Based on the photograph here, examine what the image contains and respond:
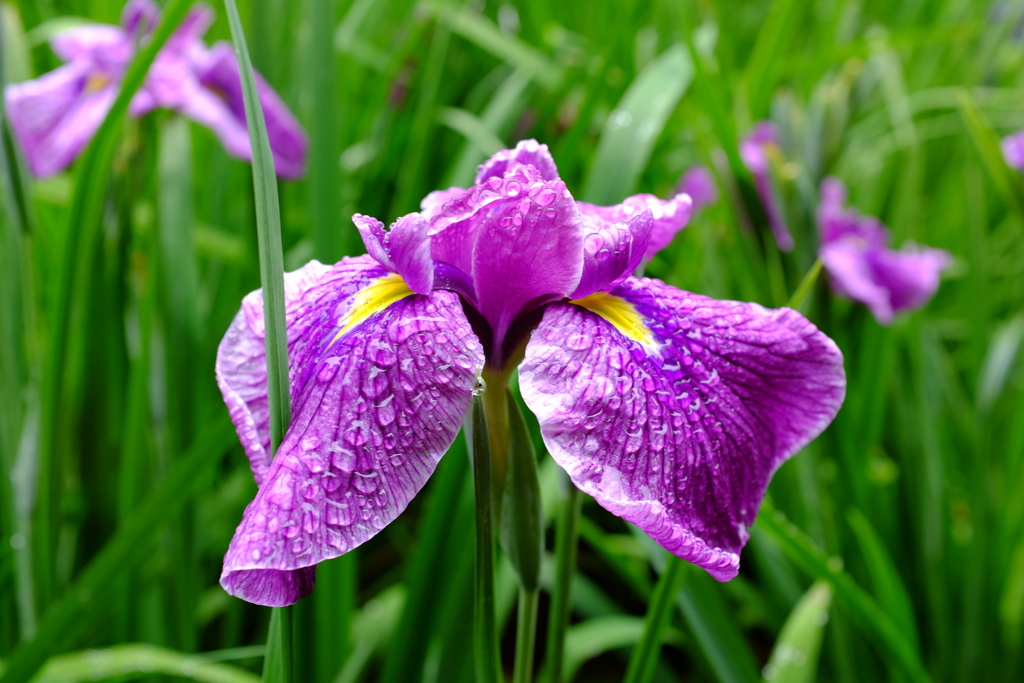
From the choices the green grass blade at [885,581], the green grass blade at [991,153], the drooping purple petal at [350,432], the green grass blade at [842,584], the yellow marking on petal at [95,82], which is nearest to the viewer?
the drooping purple petal at [350,432]

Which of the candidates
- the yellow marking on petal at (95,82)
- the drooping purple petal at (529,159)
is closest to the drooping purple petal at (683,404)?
the drooping purple petal at (529,159)

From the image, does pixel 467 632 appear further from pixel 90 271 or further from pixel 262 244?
pixel 90 271

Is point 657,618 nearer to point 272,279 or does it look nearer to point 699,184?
point 272,279

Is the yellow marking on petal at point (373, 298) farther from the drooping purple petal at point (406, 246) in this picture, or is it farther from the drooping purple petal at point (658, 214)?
the drooping purple petal at point (658, 214)

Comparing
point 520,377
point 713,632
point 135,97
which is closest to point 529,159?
point 520,377

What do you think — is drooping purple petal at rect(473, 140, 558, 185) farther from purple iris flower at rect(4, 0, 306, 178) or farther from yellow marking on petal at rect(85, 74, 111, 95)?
yellow marking on petal at rect(85, 74, 111, 95)

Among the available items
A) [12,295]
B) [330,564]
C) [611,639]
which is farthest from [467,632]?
[12,295]

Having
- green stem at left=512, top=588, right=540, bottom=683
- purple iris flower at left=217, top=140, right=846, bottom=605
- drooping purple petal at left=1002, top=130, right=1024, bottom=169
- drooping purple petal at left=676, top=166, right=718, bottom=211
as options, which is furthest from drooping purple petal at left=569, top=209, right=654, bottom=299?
drooping purple petal at left=676, top=166, right=718, bottom=211
